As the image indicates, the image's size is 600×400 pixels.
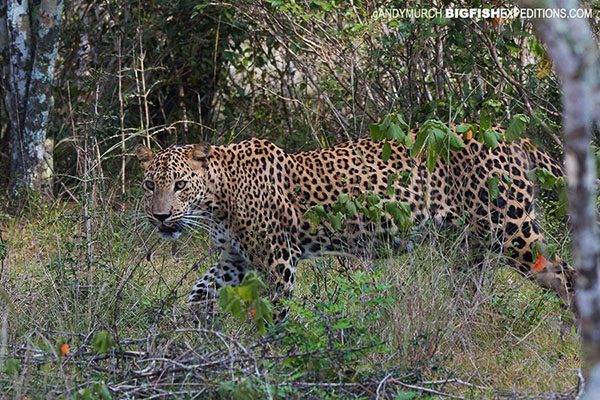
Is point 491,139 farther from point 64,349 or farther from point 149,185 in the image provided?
point 149,185

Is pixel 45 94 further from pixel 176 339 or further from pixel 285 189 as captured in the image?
pixel 176 339

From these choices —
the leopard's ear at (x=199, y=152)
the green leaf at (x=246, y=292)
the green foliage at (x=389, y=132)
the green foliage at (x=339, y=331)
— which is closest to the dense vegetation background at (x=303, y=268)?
the green foliage at (x=339, y=331)

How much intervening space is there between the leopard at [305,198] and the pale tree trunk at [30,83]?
271cm

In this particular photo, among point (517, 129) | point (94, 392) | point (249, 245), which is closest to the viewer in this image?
point (94, 392)

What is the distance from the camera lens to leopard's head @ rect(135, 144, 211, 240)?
7152 millimetres

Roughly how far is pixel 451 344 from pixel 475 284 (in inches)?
21.3

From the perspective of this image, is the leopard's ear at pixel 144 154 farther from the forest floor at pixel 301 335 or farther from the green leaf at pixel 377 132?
the green leaf at pixel 377 132

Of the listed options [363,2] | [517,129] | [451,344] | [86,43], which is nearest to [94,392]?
[451,344]

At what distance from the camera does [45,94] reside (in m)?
9.98

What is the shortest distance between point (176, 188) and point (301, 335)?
2.28 metres

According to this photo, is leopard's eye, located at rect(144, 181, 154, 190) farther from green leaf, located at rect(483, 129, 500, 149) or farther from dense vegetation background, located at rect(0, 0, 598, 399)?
green leaf, located at rect(483, 129, 500, 149)

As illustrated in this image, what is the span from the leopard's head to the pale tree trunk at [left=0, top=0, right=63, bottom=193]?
8.95ft

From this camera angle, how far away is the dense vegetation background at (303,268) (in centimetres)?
504

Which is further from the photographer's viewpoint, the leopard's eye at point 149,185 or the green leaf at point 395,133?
the leopard's eye at point 149,185
